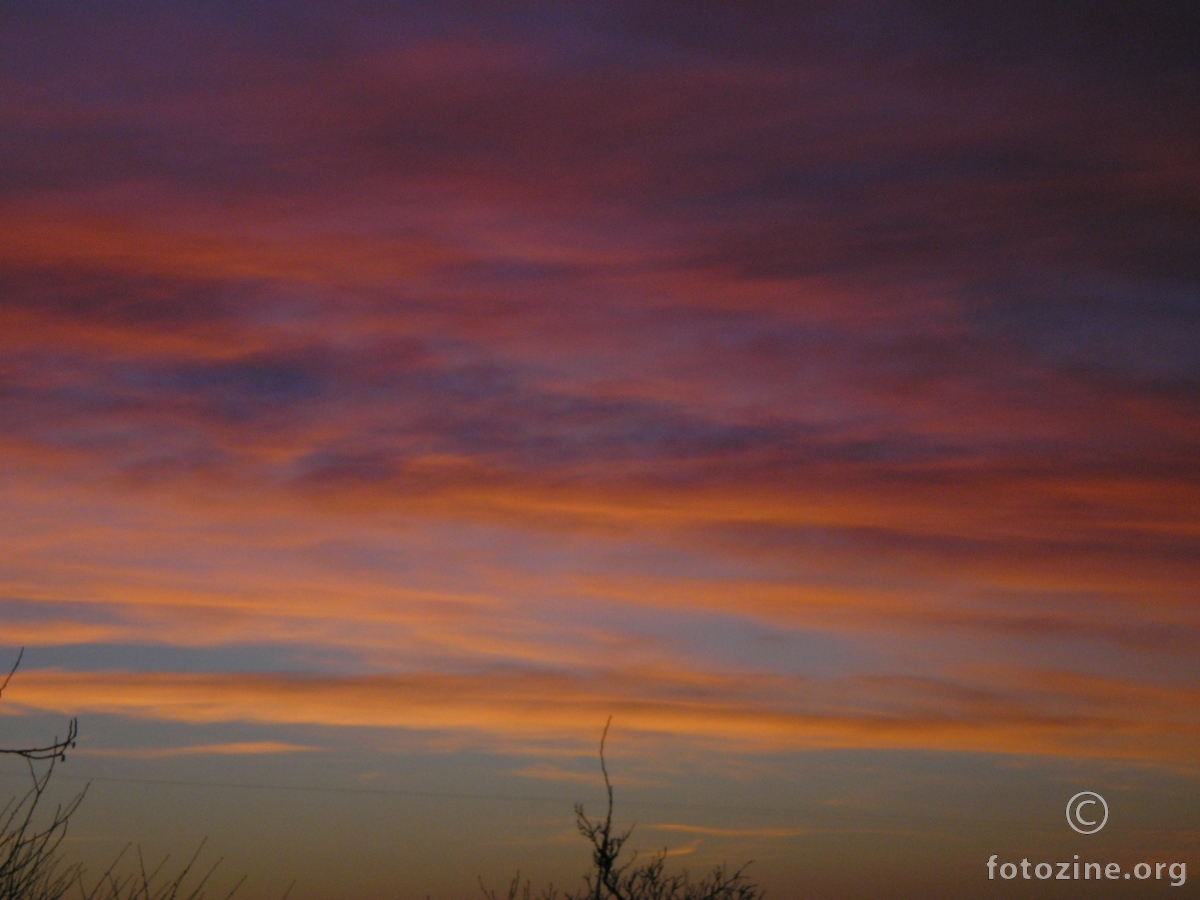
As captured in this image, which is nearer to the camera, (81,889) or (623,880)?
(81,889)

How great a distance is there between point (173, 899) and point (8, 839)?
1.79 metres

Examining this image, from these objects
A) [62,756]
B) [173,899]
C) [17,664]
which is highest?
[17,664]

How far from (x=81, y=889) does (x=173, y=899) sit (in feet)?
3.88

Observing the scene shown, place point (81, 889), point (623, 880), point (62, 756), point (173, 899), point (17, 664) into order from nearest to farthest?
point (62, 756) < point (17, 664) < point (81, 889) < point (173, 899) < point (623, 880)

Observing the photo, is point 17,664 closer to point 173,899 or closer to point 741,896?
point 173,899

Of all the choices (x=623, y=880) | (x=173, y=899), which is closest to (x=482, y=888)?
(x=623, y=880)

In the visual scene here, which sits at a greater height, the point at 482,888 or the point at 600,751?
the point at 600,751

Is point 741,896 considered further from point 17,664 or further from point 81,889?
point 17,664

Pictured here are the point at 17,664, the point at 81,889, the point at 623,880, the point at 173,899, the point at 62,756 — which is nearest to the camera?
the point at 62,756

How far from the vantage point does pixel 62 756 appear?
21.7 feet

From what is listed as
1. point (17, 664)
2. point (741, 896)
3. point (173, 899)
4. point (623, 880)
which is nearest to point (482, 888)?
point (623, 880)

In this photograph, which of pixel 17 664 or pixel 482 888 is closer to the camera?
pixel 17 664

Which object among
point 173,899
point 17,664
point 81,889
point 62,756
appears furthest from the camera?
point 173,899

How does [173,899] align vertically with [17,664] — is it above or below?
below
